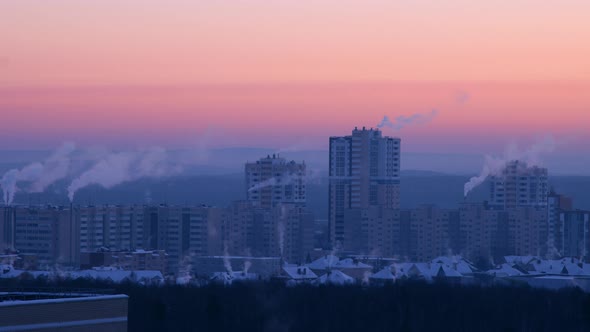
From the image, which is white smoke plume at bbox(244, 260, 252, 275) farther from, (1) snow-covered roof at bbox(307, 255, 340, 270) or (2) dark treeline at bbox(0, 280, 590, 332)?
(2) dark treeline at bbox(0, 280, 590, 332)

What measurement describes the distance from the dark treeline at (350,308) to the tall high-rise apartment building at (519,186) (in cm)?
2689

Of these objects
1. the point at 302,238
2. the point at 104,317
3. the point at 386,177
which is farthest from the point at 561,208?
the point at 104,317

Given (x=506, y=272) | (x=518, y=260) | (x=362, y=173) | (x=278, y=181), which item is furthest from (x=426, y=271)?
(x=278, y=181)

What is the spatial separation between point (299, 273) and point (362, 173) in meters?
18.6

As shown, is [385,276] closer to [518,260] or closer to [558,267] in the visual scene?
[558,267]

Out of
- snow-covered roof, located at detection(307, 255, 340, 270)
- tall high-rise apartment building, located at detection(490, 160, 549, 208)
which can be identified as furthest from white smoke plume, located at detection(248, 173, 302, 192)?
snow-covered roof, located at detection(307, 255, 340, 270)

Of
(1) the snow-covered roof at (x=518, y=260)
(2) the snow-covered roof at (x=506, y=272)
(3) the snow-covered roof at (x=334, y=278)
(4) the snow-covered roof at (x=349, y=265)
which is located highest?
(1) the snow-covered roof at (x=518, y=260)

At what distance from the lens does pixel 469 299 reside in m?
29.8

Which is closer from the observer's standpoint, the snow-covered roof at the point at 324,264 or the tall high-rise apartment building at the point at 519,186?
the snow-covered roof at the point at 324,264

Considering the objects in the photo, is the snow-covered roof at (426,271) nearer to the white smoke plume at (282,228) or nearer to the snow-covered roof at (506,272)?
the snow-covered roof at (506,272)

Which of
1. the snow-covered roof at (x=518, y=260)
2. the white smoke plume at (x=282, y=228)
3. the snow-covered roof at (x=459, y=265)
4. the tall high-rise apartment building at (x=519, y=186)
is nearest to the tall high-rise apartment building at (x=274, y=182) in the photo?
the white smoke plume at (x=282, y=228)

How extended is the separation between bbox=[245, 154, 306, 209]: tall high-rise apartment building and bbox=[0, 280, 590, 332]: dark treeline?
88.5 feet

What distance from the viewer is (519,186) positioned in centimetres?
5984

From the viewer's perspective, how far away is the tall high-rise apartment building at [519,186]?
59.2 meters
